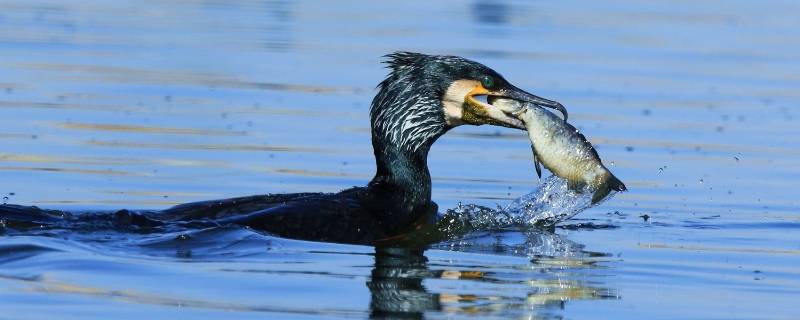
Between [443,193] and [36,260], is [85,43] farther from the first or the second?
[36,260]

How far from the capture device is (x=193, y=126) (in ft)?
45.7

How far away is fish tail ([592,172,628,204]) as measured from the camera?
8.80m

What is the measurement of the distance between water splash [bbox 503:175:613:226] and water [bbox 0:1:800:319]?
5.2 inches

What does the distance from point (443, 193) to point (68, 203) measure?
2.59 m

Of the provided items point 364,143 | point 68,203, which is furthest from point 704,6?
point 68,203

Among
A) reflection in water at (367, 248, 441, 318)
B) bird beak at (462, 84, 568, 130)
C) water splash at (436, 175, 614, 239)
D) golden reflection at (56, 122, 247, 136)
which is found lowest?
reflection in water at (367, 248, 441, 318)

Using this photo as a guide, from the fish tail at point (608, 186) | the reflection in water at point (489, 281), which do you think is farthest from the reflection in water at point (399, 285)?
the fish tail at point (608, 186)

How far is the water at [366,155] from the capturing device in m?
7.61

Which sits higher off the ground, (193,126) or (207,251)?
(193,126)

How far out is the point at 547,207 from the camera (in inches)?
403

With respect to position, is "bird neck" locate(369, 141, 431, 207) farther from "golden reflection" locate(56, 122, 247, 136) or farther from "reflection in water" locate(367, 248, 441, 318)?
"golden reflection" locate(56, 122, 247, 136)

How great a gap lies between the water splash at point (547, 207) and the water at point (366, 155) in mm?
133

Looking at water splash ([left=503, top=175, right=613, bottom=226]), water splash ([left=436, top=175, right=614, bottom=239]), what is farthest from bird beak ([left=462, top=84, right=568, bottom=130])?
water splash ([left=503, top=175, right=613, bottom=226])

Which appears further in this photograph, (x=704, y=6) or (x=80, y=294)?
(x=704, y=6)
